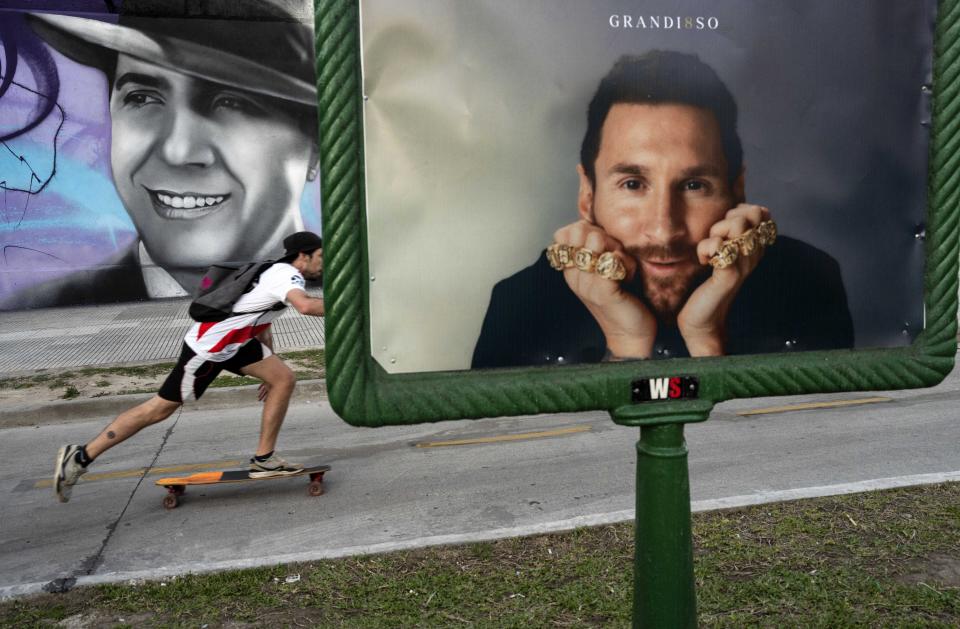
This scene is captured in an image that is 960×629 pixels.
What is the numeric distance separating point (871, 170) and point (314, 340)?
10.3 metres

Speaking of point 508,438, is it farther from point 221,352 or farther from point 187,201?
point 187,201

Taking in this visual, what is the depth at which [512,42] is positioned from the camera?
1.77 meters

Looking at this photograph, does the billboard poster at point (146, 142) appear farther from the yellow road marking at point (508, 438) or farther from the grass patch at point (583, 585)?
the grass patch at point (583, 585)

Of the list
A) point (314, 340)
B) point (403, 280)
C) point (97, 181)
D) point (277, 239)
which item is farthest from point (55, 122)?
point (403, 280)

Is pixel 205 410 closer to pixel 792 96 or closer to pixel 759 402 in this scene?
pixel 759 402

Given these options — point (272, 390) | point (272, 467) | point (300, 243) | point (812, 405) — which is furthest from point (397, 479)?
point (812, 405)

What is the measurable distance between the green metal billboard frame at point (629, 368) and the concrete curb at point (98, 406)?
6.79 meters

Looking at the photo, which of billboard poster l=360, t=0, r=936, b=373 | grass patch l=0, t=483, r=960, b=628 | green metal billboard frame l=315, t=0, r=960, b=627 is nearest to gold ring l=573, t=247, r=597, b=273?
billboard poster l=360, t=0, r=936, b=373

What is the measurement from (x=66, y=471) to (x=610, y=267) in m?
4.62

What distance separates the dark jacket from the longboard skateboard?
13.8 feet

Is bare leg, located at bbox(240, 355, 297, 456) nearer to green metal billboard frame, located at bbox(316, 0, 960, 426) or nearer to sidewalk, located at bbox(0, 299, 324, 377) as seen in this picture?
green metal billboard frame, located at bbox(316, 0, 960, 426)

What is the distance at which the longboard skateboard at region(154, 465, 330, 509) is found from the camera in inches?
223

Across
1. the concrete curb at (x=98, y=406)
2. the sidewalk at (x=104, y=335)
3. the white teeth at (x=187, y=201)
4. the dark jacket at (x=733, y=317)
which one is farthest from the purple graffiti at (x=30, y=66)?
the dark jacket at (x=733, y=317)

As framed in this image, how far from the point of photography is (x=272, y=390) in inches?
224
